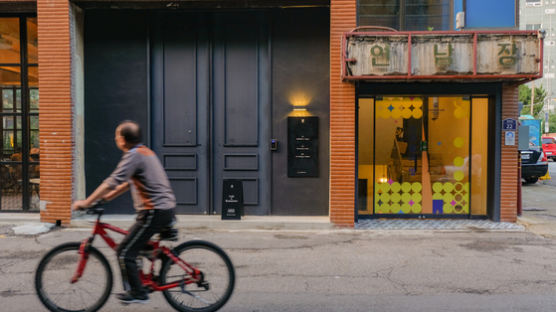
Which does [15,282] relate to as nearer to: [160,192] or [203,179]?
[160,192]

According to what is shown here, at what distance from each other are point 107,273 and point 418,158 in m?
8.15

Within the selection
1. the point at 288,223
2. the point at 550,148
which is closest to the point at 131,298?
the point at 288,223

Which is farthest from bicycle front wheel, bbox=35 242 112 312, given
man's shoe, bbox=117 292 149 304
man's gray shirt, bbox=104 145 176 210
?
man's gray shirt, bbox=104 145 176 210

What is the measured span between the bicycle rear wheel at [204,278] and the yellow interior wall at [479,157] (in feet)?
26.2

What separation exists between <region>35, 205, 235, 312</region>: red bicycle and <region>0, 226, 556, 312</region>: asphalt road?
390 millimetres

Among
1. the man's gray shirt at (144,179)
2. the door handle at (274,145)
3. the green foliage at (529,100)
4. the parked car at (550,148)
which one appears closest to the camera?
the man's gray shirt at (144,179)

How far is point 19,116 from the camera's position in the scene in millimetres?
10594

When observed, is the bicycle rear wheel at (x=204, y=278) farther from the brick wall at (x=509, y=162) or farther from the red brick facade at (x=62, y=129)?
Result: the brick wall at (x=509, y=162)

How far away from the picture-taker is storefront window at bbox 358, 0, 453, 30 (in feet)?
32.5

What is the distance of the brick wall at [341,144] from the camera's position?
9547mm

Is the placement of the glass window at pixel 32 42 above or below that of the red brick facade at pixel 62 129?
above

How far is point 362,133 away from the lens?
34.9ft

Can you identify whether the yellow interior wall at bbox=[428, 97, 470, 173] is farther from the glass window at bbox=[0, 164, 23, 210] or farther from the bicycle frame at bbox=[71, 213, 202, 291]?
the glass window at bbox=[0, 164, 23, 210]

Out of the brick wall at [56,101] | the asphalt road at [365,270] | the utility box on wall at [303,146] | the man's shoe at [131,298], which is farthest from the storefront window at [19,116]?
the man's shoe at [131,298]
